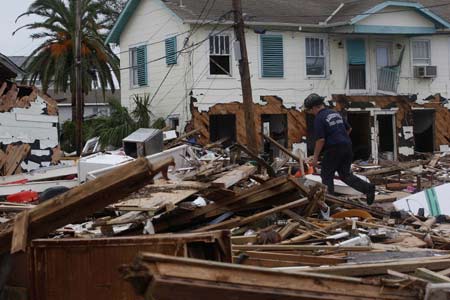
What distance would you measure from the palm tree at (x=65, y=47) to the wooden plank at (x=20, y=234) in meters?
25.9

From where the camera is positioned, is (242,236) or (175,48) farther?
(175,48)

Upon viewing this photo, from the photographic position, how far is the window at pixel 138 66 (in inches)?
988

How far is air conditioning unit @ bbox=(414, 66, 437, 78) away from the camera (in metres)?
26.4

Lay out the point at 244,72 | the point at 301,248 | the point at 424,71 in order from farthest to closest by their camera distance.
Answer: the point at 424,71 → the point at 244,72 → the point at 301,248

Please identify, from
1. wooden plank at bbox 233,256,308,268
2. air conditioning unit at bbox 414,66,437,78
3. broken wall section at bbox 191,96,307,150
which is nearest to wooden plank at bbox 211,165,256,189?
wooden plank at bbox 233,256,308,268

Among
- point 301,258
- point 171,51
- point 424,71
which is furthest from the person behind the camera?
point 424,71

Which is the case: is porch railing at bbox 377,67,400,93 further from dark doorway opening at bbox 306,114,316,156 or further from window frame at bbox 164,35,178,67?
window frame at bbox 164,35,178,67

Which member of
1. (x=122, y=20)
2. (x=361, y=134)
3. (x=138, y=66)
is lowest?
(x=361, y=134)

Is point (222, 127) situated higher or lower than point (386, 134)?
higher

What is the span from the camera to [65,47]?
2973 cm

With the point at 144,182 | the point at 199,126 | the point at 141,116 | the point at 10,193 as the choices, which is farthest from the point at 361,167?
the point at 144,182

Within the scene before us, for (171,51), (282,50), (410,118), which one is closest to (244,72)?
(171,51)

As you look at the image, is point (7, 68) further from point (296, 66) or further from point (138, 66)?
point (296, 66)

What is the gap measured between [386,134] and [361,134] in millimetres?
1302
